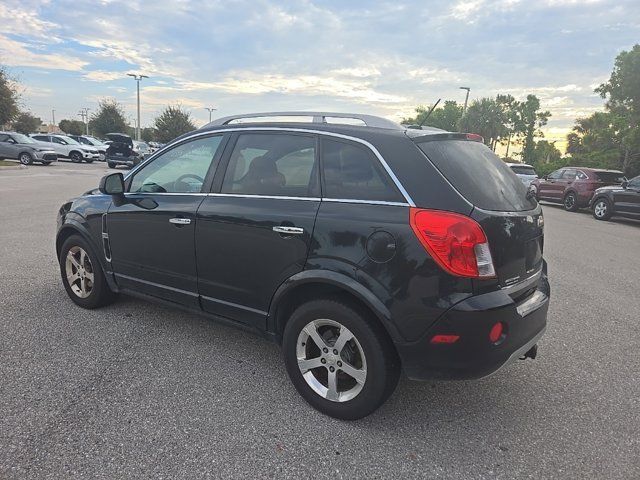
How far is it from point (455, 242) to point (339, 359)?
0.98 m

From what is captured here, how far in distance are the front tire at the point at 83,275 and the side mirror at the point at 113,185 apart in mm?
673

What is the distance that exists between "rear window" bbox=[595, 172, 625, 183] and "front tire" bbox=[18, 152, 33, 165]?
26.4 metres

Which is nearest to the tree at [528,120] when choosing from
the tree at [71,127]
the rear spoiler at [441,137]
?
the rear spoiler at [441,137]

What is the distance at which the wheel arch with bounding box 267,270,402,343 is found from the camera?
2525 mm

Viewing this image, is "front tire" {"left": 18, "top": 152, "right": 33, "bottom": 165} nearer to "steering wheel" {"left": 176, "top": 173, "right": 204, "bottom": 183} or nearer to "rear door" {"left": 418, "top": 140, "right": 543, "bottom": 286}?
"steering wheel" {"left": 176, "top": 173, "right": 204, "bottom": 183}

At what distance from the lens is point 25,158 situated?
24531 millimetres

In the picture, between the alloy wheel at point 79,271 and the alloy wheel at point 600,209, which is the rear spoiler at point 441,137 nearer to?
the alloy wheel at point 79,271

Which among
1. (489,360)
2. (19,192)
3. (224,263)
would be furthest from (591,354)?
(19,192)

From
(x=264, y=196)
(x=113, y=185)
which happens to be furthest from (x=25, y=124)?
(x=264, y=196)

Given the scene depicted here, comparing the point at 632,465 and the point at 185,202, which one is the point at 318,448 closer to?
the point at 632,465

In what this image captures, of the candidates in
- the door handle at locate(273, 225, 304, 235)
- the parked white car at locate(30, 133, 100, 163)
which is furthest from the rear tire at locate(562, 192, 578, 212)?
the parked white car at locate(30, 133, 100, 163)

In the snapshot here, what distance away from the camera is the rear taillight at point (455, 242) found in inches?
94.3

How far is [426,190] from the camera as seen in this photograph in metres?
2.53

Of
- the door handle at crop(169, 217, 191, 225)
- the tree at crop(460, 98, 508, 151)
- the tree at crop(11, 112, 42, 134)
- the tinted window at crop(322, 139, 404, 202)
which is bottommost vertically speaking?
the door handle at crop(169, 217, 191, 225)
